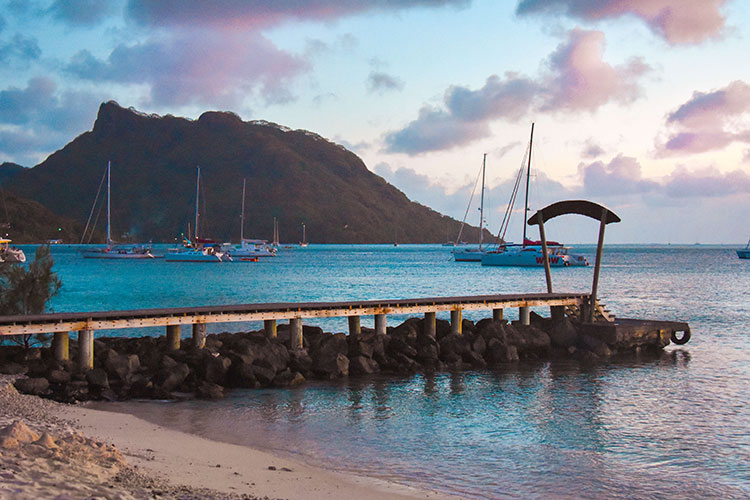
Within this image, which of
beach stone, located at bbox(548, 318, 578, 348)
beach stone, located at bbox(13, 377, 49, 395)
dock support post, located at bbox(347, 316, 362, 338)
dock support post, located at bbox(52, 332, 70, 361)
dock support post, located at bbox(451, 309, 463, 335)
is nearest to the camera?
beach stone, located at bbox(13, 377, 49, 395)

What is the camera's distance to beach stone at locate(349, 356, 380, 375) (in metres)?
21.1

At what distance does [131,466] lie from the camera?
9.67 meters

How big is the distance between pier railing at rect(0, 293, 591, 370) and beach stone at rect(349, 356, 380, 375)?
1656 millimetres

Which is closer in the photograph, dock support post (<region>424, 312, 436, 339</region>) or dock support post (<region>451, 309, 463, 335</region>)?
dock support post (<region>424, 312, 436, 339</region>)

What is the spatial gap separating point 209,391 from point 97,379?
2.45m

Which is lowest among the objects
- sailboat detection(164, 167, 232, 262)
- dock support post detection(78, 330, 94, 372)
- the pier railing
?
dock support post detection(78, 330, 94, 372)

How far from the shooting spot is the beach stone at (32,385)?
15.8 m

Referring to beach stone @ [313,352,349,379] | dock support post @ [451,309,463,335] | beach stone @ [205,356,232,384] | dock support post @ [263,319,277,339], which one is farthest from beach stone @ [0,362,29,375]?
dock support post @ [451,309,463,335]

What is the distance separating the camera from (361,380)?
798 inches

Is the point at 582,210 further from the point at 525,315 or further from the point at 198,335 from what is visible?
the point at 198,335

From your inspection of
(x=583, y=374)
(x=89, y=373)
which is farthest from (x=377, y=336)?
(x=89, y=373)

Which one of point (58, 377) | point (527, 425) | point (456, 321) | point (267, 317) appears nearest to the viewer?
point (527, 425)

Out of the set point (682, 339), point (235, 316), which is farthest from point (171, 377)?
point (682, 339)

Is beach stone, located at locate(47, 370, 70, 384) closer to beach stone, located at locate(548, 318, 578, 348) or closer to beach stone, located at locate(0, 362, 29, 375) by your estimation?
beach stone, located at locate(0, 362, 29, 375)
